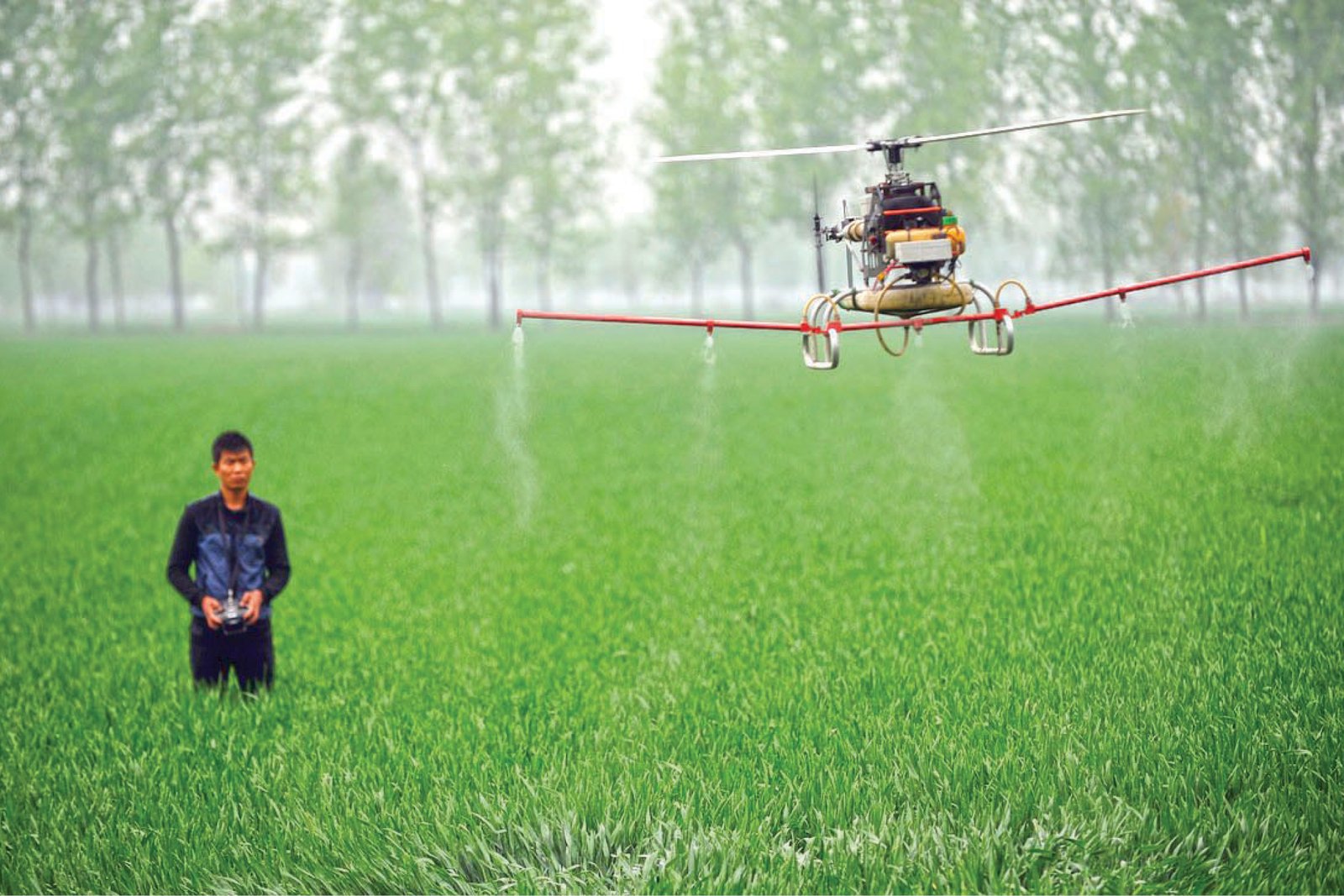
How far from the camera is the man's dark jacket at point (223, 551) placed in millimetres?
7438

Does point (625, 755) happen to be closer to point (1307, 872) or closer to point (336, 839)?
point (336, 839)

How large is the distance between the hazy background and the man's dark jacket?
429 cm

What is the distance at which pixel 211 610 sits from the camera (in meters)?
7.39

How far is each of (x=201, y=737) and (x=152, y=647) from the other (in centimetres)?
253

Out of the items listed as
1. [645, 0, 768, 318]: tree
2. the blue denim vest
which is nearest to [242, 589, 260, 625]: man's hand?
the blue denim vest

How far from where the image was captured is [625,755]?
7.11m

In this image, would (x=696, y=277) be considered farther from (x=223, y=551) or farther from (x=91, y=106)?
(x=91, y=106)

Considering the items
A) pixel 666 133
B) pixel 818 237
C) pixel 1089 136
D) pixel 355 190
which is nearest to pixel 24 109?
pixel 355 190

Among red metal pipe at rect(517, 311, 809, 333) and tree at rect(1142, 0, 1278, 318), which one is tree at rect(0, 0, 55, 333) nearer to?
tree at rect(1142, 0, 1278, 318)

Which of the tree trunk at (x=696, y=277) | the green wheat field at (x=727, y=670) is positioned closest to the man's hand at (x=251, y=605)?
the green wheat field at (x=727, y=670)

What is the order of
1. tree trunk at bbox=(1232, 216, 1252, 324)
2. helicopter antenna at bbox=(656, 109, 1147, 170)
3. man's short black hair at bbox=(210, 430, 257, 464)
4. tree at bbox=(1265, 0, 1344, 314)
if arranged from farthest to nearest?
tree at bbox=(1265, 0, 1344, 314) < tree trunk at bbox=(1232, 216, 1252, 324) < man's short black hair at bbox=(210, 430, 257, 464) < helicopter antenna at bbox=(656, 109, 1147, 170)

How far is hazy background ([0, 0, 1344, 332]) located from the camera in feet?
42.9

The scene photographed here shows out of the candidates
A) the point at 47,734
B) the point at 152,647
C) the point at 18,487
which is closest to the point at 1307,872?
the point at 47,734

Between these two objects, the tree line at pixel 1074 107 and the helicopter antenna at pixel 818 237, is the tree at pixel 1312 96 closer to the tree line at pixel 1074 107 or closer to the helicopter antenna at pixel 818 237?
the tree line at pixel 1074 107
